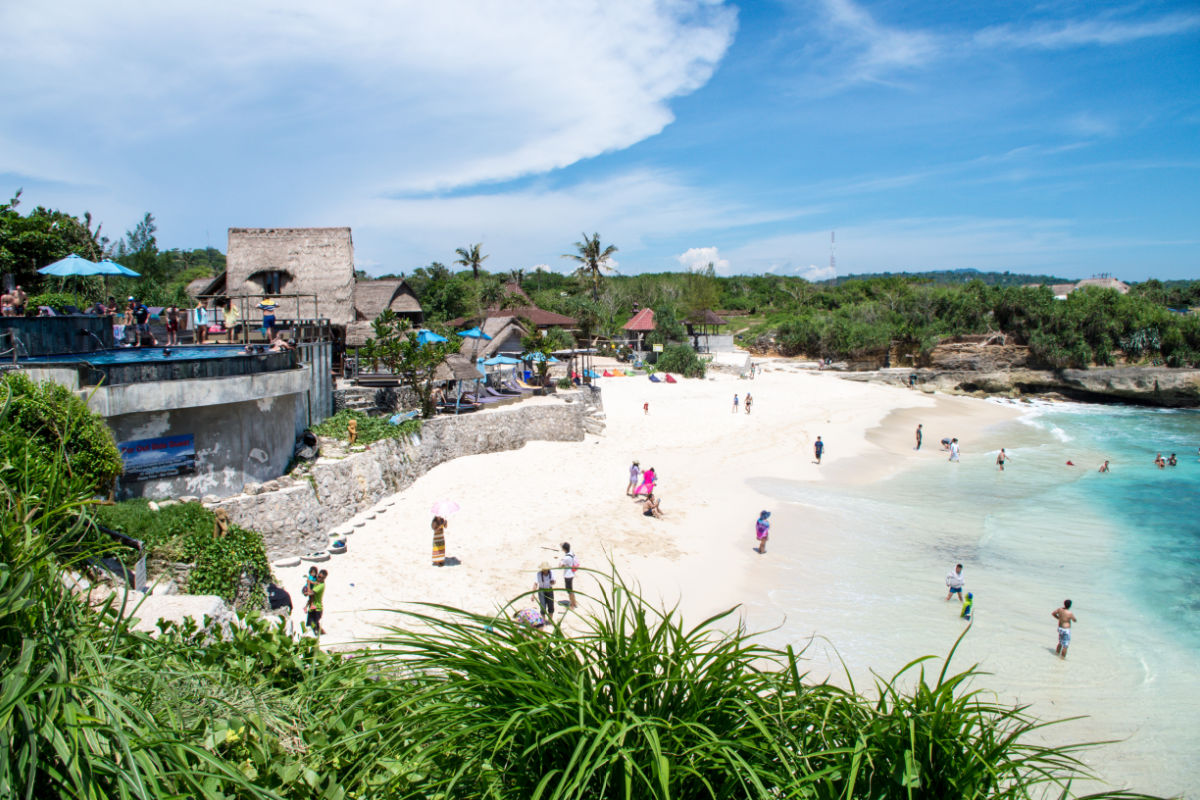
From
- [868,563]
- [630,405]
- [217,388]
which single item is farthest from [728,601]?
[630,405]

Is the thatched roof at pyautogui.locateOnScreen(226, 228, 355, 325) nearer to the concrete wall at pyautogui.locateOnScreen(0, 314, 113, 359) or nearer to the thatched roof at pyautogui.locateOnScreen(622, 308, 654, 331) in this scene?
the concrete wall at pyautogui.locateOnScreen(0, 314, 113, 359)

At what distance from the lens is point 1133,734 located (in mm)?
9828

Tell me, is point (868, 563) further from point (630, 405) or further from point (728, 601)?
point (630, 405)

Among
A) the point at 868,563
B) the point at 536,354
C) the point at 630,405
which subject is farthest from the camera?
the point at 630,405

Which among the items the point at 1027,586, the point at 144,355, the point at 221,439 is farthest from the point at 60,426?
the point at 1027,586

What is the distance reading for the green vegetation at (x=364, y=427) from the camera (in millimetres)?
17562

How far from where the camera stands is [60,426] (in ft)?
27.3

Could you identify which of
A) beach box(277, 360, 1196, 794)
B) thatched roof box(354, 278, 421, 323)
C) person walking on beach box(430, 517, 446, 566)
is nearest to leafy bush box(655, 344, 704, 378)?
beach box(277, 360, 1196, 794)

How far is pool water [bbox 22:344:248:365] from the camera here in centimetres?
1189

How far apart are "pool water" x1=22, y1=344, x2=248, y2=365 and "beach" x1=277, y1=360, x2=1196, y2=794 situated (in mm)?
4559

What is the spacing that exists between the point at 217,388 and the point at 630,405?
22.6 m

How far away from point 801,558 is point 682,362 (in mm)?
30548

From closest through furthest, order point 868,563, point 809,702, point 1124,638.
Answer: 1. point 809,702
2. point 1124,638
3. point 868,563

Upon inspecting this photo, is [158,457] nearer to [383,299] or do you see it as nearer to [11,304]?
[11,304]
